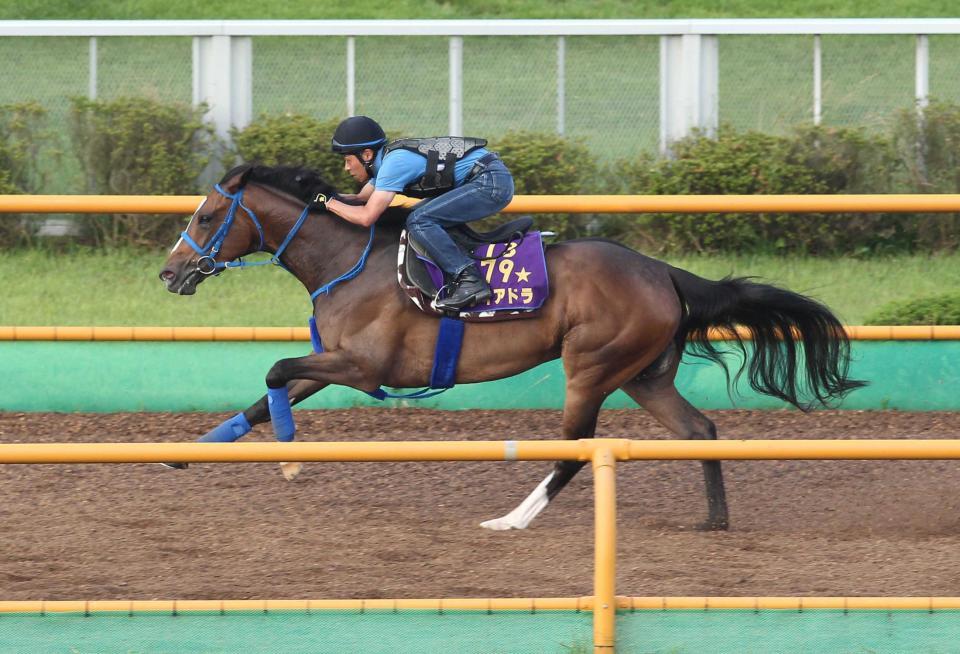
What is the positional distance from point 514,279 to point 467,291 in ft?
0.72

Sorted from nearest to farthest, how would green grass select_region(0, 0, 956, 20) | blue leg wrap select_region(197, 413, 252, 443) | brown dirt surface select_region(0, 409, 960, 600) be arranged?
brown dirt surface select_region(0, 409, 960, 600)
blue leg wrap select_region(197, 413, 252, 443)
green grass select_region(0, 0, 956, 20)

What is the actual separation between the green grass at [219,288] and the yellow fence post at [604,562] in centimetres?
559

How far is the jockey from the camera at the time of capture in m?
6.09

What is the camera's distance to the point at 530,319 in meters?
6.23

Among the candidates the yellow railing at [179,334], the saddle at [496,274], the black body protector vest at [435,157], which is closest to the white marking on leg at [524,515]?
the saddle at [496,274]

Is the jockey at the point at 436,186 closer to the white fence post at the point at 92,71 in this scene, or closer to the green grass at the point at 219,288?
the green grass at the point at 219,288

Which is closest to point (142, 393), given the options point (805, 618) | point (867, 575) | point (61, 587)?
point (61, 587)

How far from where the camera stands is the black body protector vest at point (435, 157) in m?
6.17

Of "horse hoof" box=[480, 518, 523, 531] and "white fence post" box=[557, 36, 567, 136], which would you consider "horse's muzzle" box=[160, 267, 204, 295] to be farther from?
"white fence post" box=[557, 36, 567, 136]

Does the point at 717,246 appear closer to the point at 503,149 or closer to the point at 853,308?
the point at 853,308

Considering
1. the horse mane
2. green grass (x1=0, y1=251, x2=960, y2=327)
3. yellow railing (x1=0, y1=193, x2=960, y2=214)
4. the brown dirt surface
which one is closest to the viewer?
the brown dirt surface

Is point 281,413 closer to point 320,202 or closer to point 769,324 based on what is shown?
point 320,202

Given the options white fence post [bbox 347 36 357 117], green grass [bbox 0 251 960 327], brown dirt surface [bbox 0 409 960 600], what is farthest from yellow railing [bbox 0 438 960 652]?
white fence post [bbox 347 36 357 117]

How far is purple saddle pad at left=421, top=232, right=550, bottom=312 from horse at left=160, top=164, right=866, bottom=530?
9 cm
